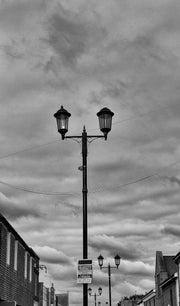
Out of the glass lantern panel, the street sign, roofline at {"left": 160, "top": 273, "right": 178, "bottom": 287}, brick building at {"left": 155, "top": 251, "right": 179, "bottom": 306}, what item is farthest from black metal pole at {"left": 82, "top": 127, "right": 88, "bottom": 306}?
roofline at {"left": 160, "top": 273, "right": 178, "bottom": 287}

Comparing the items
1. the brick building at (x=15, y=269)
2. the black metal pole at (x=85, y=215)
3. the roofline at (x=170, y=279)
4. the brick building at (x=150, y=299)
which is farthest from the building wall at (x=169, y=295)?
the black metal pole at (x=85, y=215)

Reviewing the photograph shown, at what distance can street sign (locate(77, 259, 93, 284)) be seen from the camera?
12.8m

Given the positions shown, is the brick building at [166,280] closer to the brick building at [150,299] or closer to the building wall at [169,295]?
the building wall at [169,295]

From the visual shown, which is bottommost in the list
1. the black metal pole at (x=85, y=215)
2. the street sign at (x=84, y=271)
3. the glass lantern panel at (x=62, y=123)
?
the street sign at (x=84, y=271)

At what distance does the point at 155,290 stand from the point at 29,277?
24592 millimetres

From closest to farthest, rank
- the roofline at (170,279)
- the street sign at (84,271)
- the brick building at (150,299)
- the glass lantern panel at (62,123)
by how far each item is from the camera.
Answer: the street sign at (84,271) → the glass lantern panel at (62,123) → the roofline at (170,279) → the brick building at (150,299)

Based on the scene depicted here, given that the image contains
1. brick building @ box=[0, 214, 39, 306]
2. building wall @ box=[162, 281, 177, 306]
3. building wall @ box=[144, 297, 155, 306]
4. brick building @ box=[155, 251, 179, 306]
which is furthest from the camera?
building wall @ box=[144, 297, 155, 306]

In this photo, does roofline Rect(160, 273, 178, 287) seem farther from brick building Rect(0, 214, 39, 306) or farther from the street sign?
the street sign

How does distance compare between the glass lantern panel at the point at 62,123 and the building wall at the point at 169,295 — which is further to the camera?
the building wall at the point at 169,295

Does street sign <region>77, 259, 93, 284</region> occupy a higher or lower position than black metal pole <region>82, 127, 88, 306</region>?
lower

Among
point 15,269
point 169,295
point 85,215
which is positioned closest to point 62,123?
point 85,215

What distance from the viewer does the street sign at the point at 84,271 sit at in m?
12.8

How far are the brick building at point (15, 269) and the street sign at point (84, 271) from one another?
1739cm

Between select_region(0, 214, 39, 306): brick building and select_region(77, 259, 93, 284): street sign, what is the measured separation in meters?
17.4
